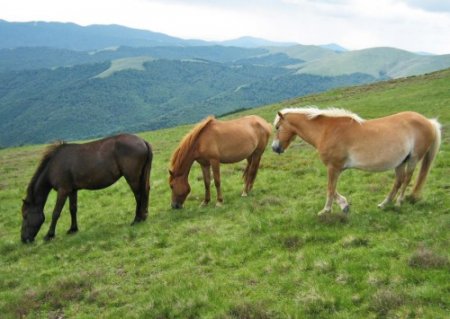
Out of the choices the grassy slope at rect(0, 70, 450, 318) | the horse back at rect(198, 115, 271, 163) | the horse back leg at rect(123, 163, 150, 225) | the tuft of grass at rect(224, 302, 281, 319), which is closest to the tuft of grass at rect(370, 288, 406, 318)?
the grassy slope at rect(0, 70, 450, 318)

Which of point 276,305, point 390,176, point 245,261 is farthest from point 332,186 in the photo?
point 390,176

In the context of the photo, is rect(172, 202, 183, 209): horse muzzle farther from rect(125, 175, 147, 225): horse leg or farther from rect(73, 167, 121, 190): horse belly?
rect(73, 167, 121, 190): horse belly

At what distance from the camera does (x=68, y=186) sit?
13.5 metres

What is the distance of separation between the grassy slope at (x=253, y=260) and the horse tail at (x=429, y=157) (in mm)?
425

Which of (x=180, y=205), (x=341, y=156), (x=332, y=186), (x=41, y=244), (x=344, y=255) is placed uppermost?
(x=341, y=156)

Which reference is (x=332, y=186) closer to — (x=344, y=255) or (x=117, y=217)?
(x=344, y=255)

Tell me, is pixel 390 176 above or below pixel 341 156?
below

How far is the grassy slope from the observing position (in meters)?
7.40

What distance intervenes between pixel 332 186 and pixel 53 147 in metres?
8.46

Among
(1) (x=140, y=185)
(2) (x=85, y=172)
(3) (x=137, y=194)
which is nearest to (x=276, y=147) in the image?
(1) (x=140, y=185)

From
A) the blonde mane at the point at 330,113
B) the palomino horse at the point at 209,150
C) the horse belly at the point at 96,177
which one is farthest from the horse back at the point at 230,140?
the blonde mane at the point at 330,113

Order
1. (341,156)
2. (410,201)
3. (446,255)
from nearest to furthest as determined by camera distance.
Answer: (446,255) < (341,156) < (410,201)

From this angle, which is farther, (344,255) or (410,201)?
(410,201)

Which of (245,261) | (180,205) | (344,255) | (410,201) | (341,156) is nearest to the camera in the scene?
(344,255)
